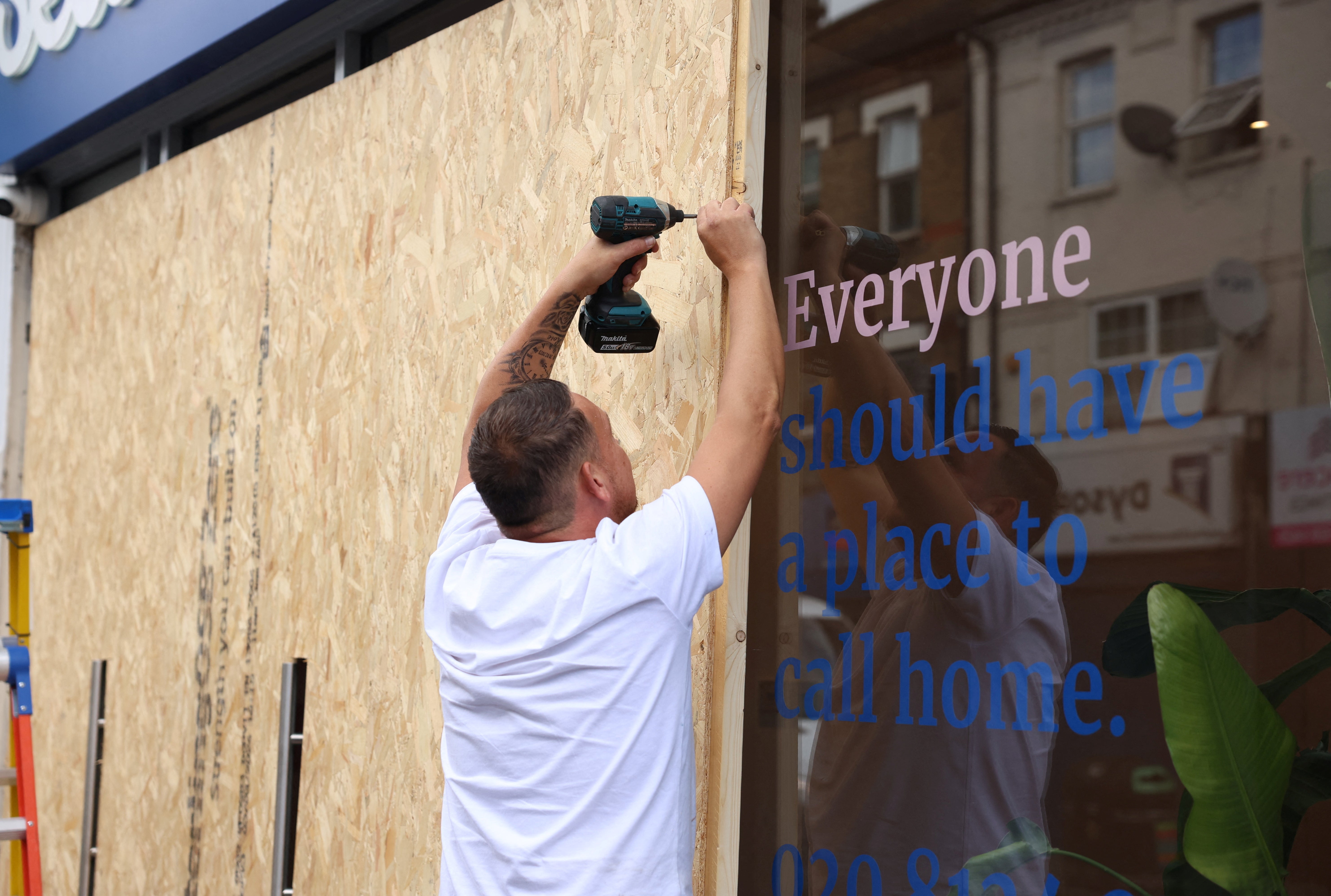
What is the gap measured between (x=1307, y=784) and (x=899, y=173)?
1414 mm

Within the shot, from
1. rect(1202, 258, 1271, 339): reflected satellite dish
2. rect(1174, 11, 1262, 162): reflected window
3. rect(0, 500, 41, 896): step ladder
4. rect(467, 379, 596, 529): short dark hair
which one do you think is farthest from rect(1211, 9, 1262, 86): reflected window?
rect(0, 500, 41, 896): step ladder

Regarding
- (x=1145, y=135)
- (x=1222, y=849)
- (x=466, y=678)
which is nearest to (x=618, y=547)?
(x=466, y=678)

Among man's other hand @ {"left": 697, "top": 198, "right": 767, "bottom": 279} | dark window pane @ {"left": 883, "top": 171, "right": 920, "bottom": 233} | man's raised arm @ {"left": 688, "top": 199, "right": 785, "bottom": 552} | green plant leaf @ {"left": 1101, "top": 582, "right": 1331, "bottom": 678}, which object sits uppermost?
dark window pane @ {"left": 883, "top": 171, "right": 920, "bottom": 233}

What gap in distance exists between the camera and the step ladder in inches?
146

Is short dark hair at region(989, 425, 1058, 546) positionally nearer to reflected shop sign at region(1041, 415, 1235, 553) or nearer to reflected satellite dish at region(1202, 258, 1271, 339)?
reflected shop sign at region(1041, 415, 1235, 553)


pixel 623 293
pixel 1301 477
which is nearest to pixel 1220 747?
pixel 1301 477

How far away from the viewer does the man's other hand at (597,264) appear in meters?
2.49

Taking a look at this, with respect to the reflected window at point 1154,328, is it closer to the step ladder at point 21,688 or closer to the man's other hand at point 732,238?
the man's other hand at point 732,238

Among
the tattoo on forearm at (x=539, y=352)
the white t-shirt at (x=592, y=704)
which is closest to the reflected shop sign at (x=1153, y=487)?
the white t-shirt at (x=592, y=704)

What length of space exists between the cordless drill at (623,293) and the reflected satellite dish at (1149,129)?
2.96 ft

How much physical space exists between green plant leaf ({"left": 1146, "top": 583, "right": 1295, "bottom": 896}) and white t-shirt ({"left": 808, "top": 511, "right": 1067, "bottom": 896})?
0.46 metres

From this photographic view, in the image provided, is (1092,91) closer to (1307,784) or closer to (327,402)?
(1307,784)

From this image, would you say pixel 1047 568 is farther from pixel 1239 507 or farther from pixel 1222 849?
pixel 1222 849

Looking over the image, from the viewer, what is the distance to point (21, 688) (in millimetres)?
3811
